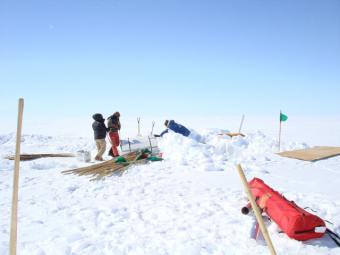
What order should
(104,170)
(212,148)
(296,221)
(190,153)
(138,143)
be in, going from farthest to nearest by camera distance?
(138,143) → (212,148) → (190,153) → (104,170) → (296,221)

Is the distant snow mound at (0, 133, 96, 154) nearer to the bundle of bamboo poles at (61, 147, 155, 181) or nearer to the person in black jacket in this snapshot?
the person in black jacket

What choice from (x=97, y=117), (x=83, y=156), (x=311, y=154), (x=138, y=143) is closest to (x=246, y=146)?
(x=311, y=154)

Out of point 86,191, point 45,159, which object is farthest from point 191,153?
point 45,159

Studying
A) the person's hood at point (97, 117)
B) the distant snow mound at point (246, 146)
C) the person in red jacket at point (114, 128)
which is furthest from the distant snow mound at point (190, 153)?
the person's hood at point (97, 117)

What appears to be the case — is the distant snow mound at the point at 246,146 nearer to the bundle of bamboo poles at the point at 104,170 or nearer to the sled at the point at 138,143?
the sled at the point at 138,143

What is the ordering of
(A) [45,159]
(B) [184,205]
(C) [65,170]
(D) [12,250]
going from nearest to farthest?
(D) [12,250], (B) [184,205], (C) [65,170], (A) [45,159]

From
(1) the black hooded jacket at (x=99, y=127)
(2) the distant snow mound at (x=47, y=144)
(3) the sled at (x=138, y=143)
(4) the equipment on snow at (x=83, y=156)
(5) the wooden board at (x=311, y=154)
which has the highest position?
(1) the black hooded jacket at (x=99, y=127)

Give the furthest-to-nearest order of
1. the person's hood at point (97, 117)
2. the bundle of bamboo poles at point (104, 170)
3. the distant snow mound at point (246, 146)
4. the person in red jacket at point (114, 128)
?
the distant snow mound at point (246, 146) < the person in red jacket at point (114, 128) < the person's hood at point (97, 117) < the bundle of bamboo poles at point (104, 170)

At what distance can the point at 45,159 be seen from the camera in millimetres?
8570

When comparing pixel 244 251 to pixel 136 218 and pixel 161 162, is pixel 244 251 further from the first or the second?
pixel 161 162

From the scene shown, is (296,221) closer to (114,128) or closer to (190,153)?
(190,153)

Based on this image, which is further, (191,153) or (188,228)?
(191,153)

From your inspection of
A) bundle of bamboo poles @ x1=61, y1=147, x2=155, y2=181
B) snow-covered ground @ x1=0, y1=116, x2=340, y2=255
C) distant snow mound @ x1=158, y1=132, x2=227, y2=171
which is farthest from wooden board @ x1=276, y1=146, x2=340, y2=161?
bundle of bamboo poles @ x1=61, y1=147, x2=155, y2=181

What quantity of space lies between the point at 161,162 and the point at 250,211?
12.9 ft
